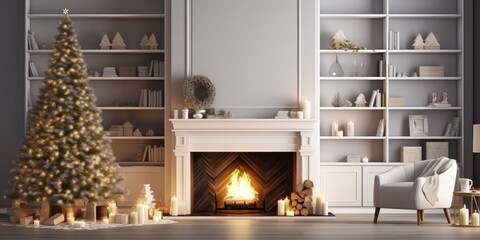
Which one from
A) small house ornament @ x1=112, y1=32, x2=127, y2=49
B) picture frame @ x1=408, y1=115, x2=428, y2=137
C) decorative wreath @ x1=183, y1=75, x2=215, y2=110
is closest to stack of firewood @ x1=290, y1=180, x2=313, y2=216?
decorative wreath @ x1=183, y1=75, x2=215, y2=110

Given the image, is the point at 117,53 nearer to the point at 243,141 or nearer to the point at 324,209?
the point at 243,141

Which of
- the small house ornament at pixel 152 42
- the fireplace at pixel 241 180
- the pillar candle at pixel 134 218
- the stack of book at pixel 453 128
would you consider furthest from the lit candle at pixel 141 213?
the stack of book at pixel 453 128

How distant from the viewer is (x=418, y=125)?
11.9 meters

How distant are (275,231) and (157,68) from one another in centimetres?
331

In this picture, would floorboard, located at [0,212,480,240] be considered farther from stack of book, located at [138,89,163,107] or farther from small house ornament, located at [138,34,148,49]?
small house ornament, located at [138,34,148,49]

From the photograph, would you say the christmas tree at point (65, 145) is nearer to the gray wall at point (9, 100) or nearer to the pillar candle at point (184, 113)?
the pillar candle at point (184, 113)

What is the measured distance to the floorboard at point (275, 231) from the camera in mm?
8844

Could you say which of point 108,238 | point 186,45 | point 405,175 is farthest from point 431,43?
point 108,238

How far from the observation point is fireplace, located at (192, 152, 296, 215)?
1152cm

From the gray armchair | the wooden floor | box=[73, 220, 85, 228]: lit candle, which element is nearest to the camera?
the wooden floor

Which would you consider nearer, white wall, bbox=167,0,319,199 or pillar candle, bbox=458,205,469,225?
pillar candle, bbox=458,205,469,225

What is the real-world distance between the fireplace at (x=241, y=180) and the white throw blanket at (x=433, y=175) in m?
1.79

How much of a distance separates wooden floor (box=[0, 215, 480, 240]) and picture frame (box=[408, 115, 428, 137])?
62.3 inches

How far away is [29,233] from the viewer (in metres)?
9.19
